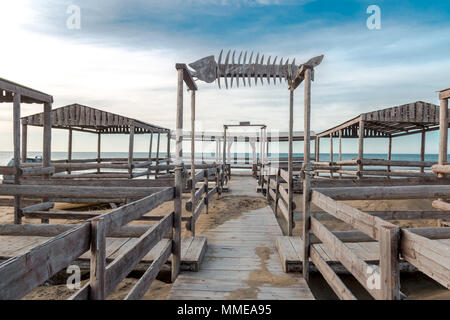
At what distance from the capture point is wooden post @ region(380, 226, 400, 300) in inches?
65.7

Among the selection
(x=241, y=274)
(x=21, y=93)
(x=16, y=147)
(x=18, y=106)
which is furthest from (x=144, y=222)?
(x=241, y=274)

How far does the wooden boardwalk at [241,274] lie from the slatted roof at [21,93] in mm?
4862

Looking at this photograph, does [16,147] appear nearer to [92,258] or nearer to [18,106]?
[18,106]

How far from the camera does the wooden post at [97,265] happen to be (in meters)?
1.77

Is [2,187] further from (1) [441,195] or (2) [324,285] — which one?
(1) [441,195]

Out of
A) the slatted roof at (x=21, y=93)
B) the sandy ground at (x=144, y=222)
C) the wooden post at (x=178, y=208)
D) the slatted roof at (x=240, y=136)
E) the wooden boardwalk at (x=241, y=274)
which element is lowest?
the sandy ground at (x=144, y=222)


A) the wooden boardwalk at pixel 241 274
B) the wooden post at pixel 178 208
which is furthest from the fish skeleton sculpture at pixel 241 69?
the wooden boardwalk at pixel 241 274

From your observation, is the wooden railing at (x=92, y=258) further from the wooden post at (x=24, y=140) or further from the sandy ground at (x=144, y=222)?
the wooden post at (x=24, y=140)

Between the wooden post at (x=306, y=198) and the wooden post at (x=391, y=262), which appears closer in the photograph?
the wooden post at (x=391, y=262)

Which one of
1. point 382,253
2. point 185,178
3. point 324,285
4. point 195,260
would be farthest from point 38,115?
Result: point 382,253

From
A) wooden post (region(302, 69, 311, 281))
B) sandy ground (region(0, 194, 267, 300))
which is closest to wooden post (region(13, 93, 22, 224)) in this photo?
sandy ground (region(0, 194, 267, 300))

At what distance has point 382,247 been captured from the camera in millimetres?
1740

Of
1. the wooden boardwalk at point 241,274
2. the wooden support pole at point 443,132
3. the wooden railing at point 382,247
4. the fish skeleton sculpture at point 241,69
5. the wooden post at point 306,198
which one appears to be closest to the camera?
the wooden railing at point 382,247

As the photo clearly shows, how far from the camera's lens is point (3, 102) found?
6117mm
